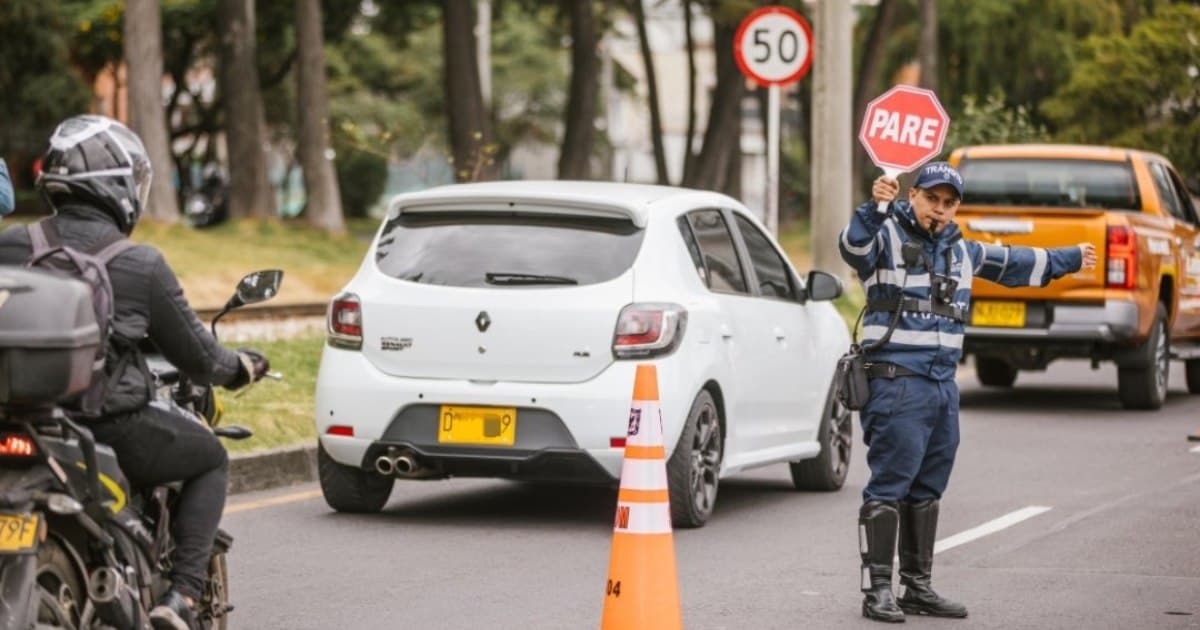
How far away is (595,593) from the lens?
889cm

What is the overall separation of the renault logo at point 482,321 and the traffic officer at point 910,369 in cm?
237

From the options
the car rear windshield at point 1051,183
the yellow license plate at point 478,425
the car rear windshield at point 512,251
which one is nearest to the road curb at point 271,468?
the car rear windshield at point 512,251

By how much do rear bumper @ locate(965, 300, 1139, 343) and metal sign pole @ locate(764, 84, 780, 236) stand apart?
158 inches

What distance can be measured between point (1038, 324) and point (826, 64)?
19.8ft

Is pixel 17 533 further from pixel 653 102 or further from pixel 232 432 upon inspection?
pixel 653 102

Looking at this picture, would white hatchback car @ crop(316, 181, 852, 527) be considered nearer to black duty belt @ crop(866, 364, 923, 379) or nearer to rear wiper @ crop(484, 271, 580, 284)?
rear wiper @ crop(484, 271, 580, 284)

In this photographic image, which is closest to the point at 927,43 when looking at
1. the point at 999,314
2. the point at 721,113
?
the point at 721,113

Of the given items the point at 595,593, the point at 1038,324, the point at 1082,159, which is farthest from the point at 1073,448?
the point at 595,593

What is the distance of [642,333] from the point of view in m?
10.3

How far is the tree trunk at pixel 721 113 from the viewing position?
40188mm

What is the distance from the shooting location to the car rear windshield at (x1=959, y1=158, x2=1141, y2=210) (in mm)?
17875

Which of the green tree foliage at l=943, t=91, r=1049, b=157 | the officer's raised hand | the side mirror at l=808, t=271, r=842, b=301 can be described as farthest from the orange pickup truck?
the green tree foliage at l=943, t=91, r=1049, b=157

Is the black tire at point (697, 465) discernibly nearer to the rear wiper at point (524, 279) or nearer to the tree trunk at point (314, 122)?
the rear wiper at point (524, 279)

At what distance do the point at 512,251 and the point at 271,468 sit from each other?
2.37 metres
